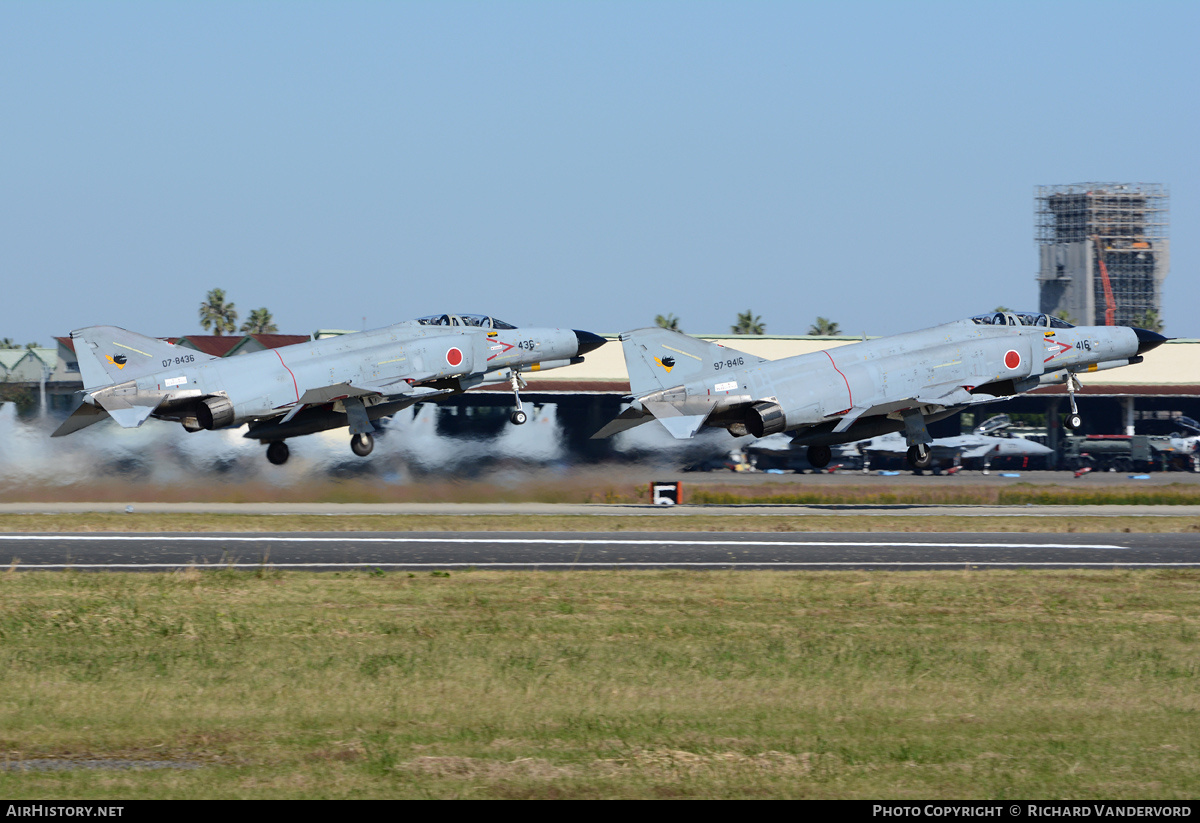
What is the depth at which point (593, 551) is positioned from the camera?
25906 millimetres

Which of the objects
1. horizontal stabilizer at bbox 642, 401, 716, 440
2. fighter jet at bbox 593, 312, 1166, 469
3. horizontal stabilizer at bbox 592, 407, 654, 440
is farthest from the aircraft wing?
horizontal stabilizer at bbox 642, 401, 716, 440

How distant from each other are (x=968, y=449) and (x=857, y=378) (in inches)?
1038

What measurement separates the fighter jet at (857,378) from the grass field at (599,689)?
18.4 meters

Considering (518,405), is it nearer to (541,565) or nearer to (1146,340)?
(541,565)

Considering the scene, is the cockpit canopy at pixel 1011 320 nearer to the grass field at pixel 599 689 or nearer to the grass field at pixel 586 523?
the grass field at pixel 586 523

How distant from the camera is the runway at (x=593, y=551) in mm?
23375

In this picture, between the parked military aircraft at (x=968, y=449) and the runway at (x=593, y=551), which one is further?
the parked military aircraft at (x=968, y=449)

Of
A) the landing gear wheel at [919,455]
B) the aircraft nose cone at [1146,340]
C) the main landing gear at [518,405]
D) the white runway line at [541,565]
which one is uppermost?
the aircraft nose cone at [1146,340]

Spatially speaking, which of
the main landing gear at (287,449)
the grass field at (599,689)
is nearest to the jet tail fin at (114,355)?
the main landing gear at (287,449)

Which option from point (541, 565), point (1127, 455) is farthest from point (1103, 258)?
point (541, 565)

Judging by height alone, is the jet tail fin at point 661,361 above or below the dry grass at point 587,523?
above
